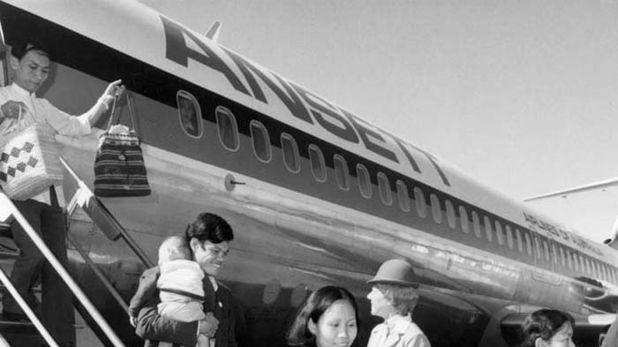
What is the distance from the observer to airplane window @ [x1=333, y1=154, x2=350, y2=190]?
7.61 meters

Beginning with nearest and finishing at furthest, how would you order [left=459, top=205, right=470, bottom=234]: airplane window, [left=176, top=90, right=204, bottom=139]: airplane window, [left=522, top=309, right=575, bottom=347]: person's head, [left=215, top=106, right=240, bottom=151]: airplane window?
[left=522, top=309, right=575, bottom=347]: person's head → [left=176, top=90, right=204, bottom=139]: airplane window → [left=215, top=106, right=240, bottom=151]: airplane window → [left=459, top=205, right=470, bottom=234]: airplane window

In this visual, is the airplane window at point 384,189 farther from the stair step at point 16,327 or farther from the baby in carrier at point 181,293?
the stair step at point 16,327

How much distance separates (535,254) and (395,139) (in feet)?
17.9

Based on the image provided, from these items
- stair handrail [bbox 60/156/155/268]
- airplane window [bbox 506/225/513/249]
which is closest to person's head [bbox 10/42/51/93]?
stair handrail [bbox 60/156/155/268]

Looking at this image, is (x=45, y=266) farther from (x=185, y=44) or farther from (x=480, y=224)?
(x=480, y=224)

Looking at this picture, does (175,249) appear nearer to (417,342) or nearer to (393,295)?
(393,295)

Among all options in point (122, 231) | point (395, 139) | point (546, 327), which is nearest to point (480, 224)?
point (395, 139)

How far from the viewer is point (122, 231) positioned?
167 inches

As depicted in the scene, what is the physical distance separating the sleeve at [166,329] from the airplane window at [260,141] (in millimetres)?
3185

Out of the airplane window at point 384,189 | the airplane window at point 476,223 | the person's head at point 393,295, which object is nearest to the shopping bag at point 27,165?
the person's head at point 393,295

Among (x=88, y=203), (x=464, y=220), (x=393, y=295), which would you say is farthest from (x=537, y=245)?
(x=88, y=203)

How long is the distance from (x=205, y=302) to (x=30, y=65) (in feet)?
6.15

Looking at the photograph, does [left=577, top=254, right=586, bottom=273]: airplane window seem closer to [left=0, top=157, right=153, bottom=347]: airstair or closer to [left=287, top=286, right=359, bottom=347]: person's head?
[left=0, top=157, right=153, bottom=347]: airstair

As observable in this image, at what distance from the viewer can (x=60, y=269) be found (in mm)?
3197
